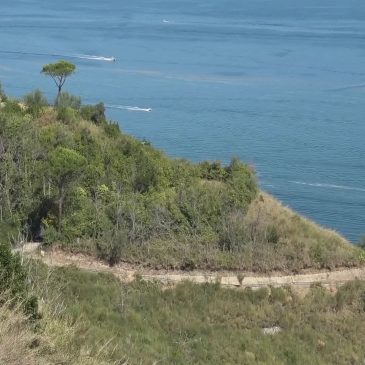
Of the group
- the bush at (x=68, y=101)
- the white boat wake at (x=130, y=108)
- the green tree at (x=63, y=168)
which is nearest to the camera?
the green tree at (x=63, y=168)

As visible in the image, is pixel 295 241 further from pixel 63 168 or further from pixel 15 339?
pixel 15 339

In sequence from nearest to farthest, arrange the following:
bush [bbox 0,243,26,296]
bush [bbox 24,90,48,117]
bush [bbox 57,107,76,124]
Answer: bush [bbox 0,243,26,296] < bush [bbox 57,107,76,124] < bush [bbox 24,90,48,117]

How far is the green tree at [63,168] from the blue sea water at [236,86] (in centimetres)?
1260

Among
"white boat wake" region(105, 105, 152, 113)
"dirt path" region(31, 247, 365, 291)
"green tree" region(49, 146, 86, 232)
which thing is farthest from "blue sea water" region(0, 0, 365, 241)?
"green tree" region(49, 146, 86, 232)

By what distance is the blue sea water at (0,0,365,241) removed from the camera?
3541 centimetres

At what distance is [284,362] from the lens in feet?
48.7

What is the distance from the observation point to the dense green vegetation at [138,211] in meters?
18.6

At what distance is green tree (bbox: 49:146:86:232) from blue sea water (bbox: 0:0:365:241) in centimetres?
1260

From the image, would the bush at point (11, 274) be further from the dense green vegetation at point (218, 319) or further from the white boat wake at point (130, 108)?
the white boat wake at point (130, 108)

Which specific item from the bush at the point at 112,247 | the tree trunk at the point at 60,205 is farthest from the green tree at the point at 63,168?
the bush at the point at 112,247

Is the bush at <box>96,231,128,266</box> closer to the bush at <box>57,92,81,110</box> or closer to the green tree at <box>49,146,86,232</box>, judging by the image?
the green tree at <box>49,146,86,232</box>

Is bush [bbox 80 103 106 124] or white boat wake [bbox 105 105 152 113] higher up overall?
white boat wake [bbox 105 105 152 113]

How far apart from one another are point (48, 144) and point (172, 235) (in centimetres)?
521

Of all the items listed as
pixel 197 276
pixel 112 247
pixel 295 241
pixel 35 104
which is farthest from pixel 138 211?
pixel 35 104
